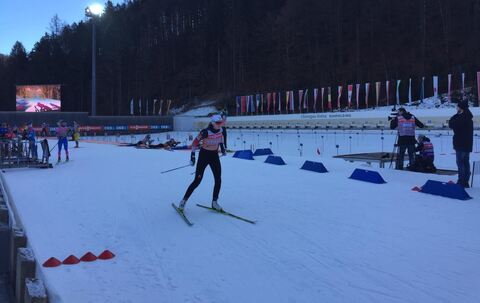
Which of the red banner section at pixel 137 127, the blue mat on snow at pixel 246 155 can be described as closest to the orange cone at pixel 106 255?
the blue mat on snow at pixel 246 155

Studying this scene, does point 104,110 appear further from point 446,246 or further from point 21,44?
point 446,246

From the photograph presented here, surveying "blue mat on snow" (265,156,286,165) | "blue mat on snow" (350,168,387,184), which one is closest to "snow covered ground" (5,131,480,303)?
"blue mat on snow" (350,168,387,184)

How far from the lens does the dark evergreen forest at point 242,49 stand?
5141cm

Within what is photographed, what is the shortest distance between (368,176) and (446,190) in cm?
227

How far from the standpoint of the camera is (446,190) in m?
8.69

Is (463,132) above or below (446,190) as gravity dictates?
above

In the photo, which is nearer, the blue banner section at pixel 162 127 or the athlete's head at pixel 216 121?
the athlete's head at pixel 216 121

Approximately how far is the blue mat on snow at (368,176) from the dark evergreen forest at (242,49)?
35.1 meters

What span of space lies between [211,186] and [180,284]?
20.2ft

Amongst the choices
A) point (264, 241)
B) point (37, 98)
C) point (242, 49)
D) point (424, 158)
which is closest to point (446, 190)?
point (424, 158)

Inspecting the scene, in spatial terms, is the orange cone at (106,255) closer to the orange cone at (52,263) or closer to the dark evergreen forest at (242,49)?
the orange cone at (52,263)

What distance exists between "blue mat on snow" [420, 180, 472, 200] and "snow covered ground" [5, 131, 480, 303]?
1.12 feet

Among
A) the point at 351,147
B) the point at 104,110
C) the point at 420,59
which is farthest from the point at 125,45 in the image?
the point at 351,147

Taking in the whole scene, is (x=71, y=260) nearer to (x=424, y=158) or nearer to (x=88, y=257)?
(x=88, y=257)
